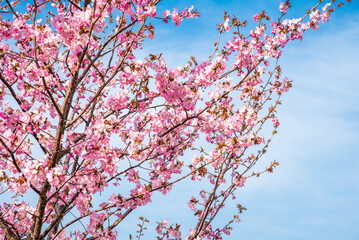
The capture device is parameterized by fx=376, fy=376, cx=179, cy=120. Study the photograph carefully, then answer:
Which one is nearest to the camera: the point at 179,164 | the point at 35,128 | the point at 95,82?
the point at 35,128

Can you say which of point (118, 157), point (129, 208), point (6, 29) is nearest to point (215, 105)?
point (118, 157)

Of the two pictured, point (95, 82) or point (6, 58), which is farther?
point (95, 82)

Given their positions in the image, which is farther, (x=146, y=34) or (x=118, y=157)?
(x=146, y=34)

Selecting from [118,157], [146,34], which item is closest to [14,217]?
[118,157]

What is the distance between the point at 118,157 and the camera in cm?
580

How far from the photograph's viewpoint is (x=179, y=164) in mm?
6910

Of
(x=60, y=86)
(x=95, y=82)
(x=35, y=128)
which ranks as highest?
(x=95, y=82)

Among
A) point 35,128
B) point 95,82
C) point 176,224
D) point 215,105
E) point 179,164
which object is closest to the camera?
point 35,128

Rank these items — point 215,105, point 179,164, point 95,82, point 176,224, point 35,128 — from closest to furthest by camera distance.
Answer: point 35,128
point 215,105
point 179,164
point 176,224
point 95,82

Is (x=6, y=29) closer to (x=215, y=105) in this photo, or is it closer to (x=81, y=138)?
(x=81, y=138)

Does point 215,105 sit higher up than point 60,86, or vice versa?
point 60,86

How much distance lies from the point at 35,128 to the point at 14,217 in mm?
2595

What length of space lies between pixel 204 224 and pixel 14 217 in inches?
143

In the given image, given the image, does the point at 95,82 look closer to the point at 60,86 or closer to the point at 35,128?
the point at 60,86
